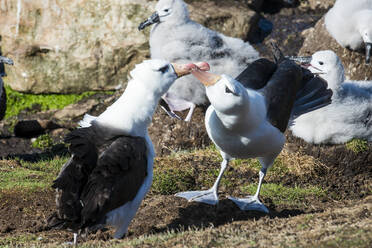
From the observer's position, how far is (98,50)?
1241cm

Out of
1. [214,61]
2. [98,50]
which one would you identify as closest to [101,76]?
[98,50]

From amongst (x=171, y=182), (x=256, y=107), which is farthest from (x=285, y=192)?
(x=256, y=107)

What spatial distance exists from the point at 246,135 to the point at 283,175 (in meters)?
2.18

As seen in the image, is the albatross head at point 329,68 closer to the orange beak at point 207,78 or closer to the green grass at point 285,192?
the green grass at point 285,192

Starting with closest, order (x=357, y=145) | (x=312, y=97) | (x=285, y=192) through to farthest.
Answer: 1. (x=312, y=97)
2. (x=285, y=192)
3. (x=357, y=145)

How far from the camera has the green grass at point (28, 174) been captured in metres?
6.69

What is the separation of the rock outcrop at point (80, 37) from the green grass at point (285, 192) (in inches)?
223

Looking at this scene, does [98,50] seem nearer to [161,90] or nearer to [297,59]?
[297,59]

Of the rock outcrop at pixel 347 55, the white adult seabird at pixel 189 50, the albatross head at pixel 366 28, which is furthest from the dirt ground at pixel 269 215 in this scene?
the rock outcrop at pixel 347 55

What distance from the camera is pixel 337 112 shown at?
726 centimetres

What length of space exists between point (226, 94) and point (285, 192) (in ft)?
7.19

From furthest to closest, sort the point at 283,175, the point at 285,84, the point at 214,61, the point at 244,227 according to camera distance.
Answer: the point at 214,61, the point at 283,175, the point at 285,84, the point at 244,227

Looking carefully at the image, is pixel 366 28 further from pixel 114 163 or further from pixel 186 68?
pixel 114 163

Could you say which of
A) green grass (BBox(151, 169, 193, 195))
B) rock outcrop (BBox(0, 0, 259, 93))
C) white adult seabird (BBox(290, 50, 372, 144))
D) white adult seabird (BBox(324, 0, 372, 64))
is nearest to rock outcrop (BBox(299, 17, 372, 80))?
white adult seabird (BBox(324, 0, 372, 64))
